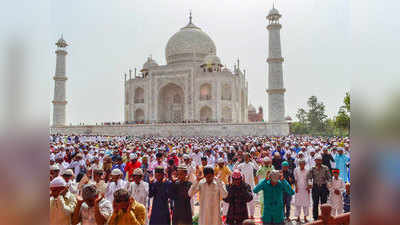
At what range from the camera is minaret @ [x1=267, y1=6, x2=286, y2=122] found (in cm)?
2288

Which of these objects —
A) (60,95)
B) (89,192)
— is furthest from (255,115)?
(89,192)

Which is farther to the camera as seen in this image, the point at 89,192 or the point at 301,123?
the point at 301,123

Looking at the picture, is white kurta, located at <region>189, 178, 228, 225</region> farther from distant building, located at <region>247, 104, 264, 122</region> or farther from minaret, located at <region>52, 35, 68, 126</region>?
distant building, located at <region>247, 104, 264, 122</region>

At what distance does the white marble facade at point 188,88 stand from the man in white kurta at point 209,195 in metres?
24.2

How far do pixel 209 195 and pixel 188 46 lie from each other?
30.9 metres

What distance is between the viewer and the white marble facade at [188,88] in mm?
28719

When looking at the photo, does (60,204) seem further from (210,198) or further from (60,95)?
→ (60,95)

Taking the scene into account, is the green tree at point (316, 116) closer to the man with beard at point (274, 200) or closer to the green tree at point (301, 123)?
the green tree at point (301, 123)

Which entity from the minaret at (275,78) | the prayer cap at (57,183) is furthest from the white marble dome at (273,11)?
the prayer cap at (57,183)

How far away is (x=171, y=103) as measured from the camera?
104 ft

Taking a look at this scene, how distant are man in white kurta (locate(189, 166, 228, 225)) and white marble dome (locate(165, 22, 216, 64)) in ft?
96.6

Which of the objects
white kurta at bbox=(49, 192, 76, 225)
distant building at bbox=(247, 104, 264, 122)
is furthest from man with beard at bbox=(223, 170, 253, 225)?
distant building at bbox=(247, 104, 264, 122)
